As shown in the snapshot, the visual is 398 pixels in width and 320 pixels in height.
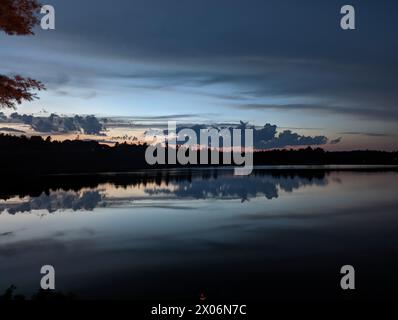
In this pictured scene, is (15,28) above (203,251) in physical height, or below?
above

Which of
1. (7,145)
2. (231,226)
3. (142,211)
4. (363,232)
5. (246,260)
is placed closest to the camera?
(246,260)

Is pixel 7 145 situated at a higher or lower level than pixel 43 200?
higher

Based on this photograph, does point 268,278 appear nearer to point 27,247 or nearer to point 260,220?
point 27,247

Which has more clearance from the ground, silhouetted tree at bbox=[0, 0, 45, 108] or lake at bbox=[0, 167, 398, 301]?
silhouetted tree at bbox=[0, 0, 45, 108]

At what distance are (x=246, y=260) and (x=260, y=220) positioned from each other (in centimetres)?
1415

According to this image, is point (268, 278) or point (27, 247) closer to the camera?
point (268, 278)

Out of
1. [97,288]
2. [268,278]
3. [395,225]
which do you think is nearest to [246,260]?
[268,278]

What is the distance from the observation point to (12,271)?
1972 centimetres

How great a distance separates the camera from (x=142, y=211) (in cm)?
4084

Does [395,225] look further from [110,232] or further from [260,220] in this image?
[110,232]

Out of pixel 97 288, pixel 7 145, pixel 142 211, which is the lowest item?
pixel 97 288

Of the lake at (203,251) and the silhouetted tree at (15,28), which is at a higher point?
the silhouetted tree at (15,28)
